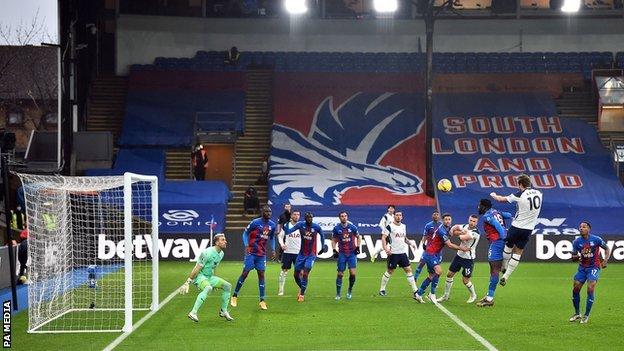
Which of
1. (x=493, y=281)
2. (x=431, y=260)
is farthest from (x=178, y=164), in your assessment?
(x=493, y=281)

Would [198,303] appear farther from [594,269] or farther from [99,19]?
[99,19]

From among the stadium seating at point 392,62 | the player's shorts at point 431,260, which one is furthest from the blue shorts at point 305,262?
the stadium seating at point 392,62

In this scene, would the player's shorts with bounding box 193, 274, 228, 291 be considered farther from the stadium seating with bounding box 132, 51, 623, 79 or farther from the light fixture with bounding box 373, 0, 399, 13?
the light fixture with bounding box 373, 0, 399, 13

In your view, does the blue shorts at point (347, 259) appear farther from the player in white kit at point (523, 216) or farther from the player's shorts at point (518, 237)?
the player's shorts at point (518, 237)

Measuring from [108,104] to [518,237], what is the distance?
103ft

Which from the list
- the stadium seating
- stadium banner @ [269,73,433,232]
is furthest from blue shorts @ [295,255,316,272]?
the stadium seating

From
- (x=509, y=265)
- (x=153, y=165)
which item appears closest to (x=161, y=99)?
(x=153, y=165)

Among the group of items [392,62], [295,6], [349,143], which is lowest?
[349,143]

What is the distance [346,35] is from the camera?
48.7 metres

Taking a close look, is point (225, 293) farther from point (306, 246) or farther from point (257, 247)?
point (306, 246)

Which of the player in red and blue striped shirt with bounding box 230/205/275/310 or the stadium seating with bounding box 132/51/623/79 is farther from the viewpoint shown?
the stadium seating with bounding box 132/51/623/79

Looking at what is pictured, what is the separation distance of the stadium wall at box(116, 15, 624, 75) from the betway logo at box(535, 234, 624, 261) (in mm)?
18159

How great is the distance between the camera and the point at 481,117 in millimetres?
44625

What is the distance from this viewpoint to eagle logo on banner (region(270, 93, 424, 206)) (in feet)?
131
